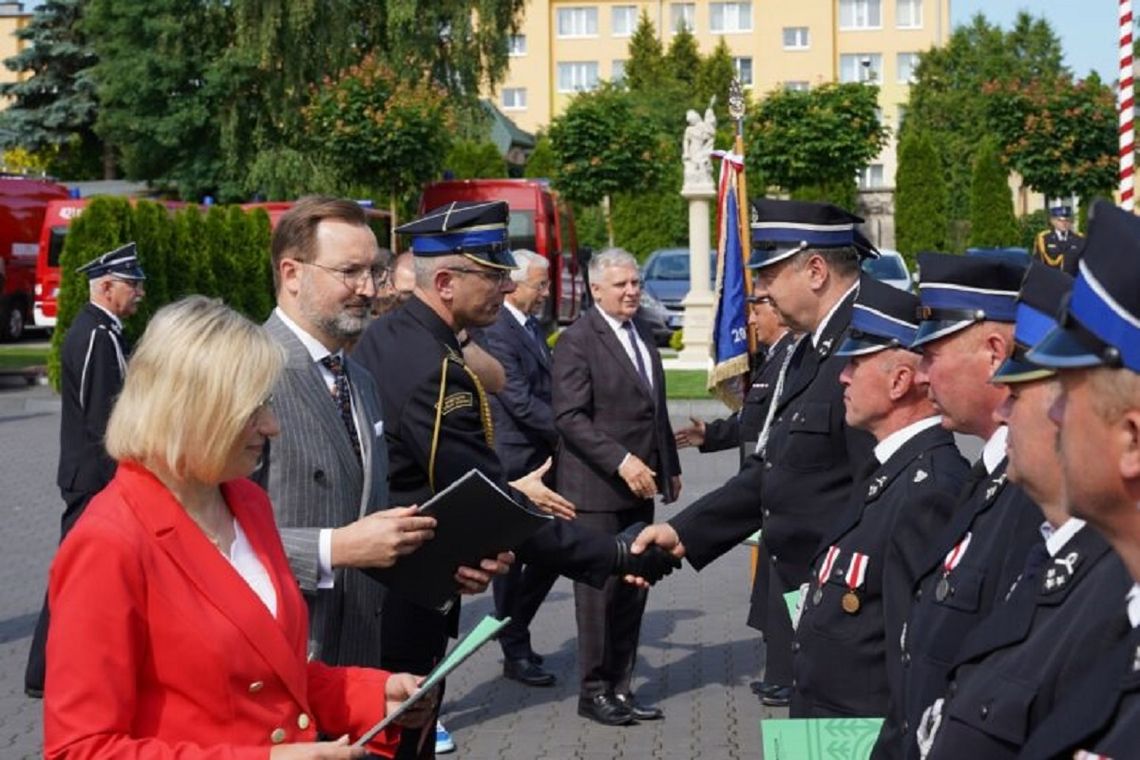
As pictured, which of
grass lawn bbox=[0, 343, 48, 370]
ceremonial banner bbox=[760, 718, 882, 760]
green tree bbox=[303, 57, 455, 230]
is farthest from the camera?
green tree bbox=[303, 57, 455, 230]

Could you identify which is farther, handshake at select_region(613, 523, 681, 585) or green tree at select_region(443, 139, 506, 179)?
green tree at select_region(443, 139, 506, 179)

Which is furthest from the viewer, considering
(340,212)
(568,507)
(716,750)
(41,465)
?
(41,465)

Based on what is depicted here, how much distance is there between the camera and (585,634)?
834cm

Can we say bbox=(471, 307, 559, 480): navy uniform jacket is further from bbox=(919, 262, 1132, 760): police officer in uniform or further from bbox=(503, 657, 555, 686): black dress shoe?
bbox=(919, 262, 1132, 760): police officer in uniform

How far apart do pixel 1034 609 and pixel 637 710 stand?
5.41 meters

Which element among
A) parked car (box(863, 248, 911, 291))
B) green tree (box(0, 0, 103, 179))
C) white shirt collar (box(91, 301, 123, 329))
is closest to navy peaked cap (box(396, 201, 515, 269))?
white shirt collar (box(91, 301, 123, 329))

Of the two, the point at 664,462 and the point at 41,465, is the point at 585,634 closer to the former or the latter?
the point at 664,462

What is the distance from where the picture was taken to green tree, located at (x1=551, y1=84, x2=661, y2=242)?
4294cm

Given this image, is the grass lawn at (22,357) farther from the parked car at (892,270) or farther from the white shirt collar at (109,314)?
the white shirt collar at (109,314)

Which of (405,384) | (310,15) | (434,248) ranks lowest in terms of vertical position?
(405,384)

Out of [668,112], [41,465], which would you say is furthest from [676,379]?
[668,112]

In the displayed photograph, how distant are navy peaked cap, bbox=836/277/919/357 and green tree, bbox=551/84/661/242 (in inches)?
1501

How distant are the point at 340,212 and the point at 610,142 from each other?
127ft

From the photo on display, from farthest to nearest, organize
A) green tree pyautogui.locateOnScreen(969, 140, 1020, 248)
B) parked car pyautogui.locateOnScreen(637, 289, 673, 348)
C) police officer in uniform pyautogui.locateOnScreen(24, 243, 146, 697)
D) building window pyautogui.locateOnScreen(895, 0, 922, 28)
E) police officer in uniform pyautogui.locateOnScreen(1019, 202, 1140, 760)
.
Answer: building window pyautogui.locateOnScreen(895, 0, 922, 28), green tree pyautogui.locateOnScreen(969, 140, 1020, 248), parked car pyautogui.locateOnScreen(637, 289, 673, 348), police officer in uniform pyautogui.locateOnScreen(24, 243, 146, 697), police officer in uniform pyautogui.locateOnScreen(1019, 202, 1140, 760)
